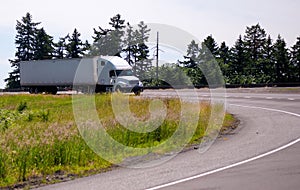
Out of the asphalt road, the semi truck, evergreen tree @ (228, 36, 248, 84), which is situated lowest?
the asphalt road

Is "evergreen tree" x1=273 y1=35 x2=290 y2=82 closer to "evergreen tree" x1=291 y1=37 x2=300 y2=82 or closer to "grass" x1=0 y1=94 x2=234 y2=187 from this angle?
"evergreen tree" x1=291 y1=37 x2=300 y2=82

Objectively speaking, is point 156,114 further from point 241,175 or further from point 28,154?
point 241,175

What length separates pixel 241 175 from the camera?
31.9 ft

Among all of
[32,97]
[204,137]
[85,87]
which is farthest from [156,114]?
[85,87]

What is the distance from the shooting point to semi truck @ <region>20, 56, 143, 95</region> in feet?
140

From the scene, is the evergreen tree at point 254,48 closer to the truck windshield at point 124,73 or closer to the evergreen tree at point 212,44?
the evergreen tree at point 212,44

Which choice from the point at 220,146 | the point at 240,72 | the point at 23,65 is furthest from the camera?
the point at 240,72

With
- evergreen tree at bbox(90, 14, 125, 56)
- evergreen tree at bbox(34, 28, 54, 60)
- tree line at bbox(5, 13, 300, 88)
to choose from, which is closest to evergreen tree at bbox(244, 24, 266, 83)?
tree line at bbox(5, 13, 300, 88)

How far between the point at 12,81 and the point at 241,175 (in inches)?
3163

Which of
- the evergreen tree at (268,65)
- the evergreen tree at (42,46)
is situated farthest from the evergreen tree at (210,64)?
the evergreen tree at (42,46)

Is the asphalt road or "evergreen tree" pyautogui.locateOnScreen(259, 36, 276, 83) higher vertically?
"evergreen tree" pyautogui.locateOnScreen(259, 36, 276, 83)

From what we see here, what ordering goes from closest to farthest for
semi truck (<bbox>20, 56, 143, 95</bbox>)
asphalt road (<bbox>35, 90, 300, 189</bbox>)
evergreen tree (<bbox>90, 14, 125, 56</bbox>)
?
asphalt road (<bbox>35, 90, 300, 189</bbox>)
semi truck (<bbox>20, 56, 143, 95</bbox>)
evergreen tree (<bbox>90, 14, 125, 56</bbox>)

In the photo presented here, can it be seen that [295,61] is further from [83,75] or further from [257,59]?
[83,75]

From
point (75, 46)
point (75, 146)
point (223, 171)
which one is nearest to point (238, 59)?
point (75, 46)
